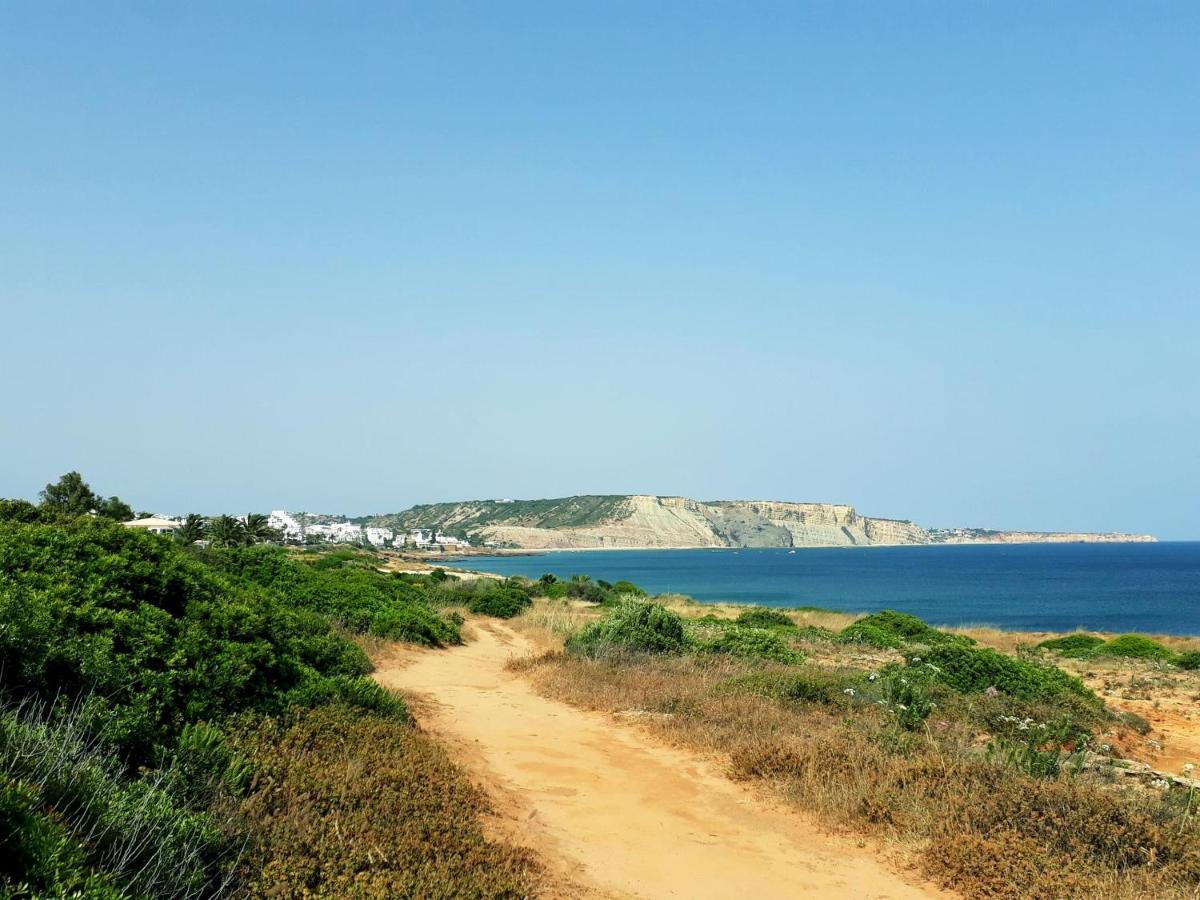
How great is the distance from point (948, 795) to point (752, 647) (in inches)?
441

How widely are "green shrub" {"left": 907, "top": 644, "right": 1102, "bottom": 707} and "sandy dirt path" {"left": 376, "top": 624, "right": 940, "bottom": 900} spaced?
7.74 meters

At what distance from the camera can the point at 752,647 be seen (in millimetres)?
18688

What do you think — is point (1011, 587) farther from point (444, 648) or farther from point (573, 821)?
point (573, 821)

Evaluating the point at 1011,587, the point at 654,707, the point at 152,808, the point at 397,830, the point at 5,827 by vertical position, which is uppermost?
the point at 5,827

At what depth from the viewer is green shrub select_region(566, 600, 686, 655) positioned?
1780cm

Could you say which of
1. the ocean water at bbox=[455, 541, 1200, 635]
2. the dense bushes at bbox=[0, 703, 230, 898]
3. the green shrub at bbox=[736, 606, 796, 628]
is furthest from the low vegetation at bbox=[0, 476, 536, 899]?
the ocean water at bbox=[455, 541, 1200, 635]

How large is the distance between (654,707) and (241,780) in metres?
7.49

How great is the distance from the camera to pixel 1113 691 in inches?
780

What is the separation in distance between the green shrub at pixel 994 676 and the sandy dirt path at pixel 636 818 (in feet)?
25.4

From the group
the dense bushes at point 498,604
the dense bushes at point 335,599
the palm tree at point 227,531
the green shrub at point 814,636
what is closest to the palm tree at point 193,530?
the palm tree at point 227,531

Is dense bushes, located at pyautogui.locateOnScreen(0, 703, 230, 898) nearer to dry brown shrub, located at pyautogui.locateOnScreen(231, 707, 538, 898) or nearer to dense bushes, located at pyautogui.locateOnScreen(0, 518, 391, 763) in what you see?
dry brown shrub, located at pyautogui.locateOnScreen(231, 707, 538, 898)

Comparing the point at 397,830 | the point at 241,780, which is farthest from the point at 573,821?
the point at 241,780

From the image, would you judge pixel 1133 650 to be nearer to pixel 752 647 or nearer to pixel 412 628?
pixel 752 647

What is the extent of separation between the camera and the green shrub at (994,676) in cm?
1515
